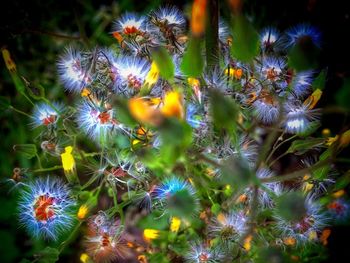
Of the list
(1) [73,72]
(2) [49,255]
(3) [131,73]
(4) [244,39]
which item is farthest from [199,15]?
(2) [49,255]

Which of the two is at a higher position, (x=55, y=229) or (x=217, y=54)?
(x=217, y=54)

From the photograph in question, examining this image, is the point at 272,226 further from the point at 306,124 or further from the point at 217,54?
the point at 217,54

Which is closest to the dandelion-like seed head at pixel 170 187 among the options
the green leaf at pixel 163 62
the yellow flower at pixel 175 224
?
the yellow flower at pixel 175 224

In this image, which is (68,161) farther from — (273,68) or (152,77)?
(273,68)

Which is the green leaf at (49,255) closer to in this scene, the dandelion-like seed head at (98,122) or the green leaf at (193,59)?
the dandelion-like seed head at (98,122)

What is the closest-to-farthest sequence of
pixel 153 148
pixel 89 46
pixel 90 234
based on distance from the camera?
pixel 153 148, pixel 90 234, pixel 89 46

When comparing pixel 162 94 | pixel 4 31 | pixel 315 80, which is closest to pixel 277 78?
pixel 315 80

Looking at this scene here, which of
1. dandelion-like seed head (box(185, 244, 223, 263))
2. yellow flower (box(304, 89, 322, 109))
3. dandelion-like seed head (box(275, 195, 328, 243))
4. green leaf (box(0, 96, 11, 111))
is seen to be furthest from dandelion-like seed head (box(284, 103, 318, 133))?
→ green leaf (box(0, 96, 11, 111))
